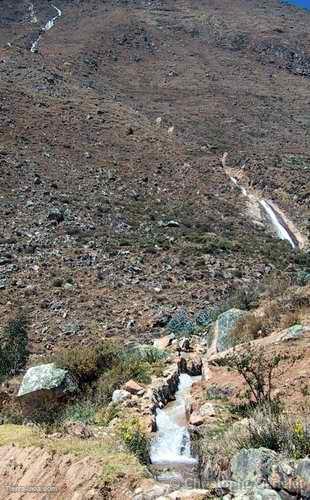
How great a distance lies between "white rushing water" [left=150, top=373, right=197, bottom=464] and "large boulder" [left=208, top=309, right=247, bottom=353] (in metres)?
2.94

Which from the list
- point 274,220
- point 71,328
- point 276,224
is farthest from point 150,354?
point 274,220

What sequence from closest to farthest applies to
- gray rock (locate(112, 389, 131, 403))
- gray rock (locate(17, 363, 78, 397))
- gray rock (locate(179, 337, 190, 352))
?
gray rock (locate(112, 389, 131, 403)) → gray rock (locate(17, 363, 78, 397)) → gray rock (locate(179, 337, 190, 352))

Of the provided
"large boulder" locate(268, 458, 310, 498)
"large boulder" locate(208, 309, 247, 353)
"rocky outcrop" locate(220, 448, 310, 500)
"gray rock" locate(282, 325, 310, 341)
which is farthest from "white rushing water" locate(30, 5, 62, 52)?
"large boulder" locate(268, 458, 310, 498)

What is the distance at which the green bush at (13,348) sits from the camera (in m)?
16.2

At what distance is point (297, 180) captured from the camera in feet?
136

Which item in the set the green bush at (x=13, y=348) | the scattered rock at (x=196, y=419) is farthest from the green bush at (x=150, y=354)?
the scattered rock at (x=196, y=419)

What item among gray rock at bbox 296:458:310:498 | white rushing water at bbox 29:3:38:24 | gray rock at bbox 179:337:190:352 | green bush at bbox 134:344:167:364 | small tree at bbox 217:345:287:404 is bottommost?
white rushing water at bbox 29:3:38:24

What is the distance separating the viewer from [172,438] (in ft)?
30.5

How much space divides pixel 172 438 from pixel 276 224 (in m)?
27.5

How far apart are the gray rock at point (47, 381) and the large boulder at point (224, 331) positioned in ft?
12.9

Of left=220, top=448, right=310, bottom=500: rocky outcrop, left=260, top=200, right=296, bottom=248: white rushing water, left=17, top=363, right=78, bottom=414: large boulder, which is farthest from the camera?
left=260, top=200, right=296, bottom=248: white rushing water

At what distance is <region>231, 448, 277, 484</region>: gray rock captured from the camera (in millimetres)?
5589

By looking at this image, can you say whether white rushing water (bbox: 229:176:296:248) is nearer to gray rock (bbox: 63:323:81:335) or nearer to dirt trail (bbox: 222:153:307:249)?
dirt trail (bbox: 222:153:307:249)

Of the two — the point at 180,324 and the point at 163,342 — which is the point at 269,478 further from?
the point at 180,324
